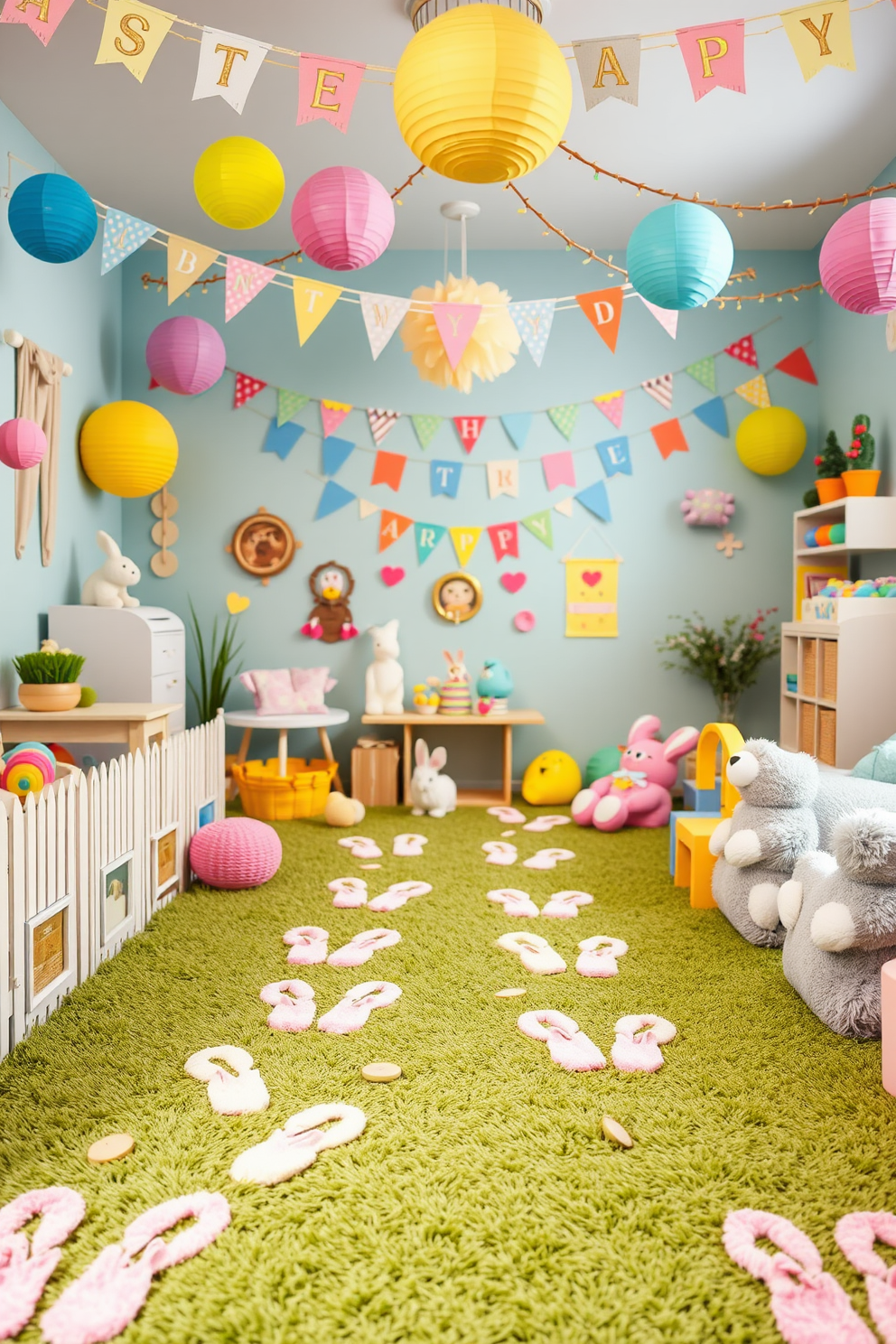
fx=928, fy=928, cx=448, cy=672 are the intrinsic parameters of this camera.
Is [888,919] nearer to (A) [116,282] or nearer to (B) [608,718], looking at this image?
(B) [608,718]

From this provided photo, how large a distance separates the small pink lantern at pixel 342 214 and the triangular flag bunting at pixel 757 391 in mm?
2603

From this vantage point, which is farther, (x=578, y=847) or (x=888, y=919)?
(x=578, y=847)

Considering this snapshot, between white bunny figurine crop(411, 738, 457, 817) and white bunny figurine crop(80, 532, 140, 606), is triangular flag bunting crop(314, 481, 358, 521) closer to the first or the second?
white bunny figurine crop(80, 532, 140, 606)

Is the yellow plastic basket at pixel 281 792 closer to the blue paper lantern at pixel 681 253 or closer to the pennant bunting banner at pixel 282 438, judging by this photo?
the pennant bunting banner at pixel 282 438

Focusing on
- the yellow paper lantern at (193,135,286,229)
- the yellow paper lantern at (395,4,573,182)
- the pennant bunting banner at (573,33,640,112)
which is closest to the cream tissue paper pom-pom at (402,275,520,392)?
the yellow paper lantern at (193,135,286,229)

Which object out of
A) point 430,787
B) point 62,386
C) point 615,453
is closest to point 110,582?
point 62,386

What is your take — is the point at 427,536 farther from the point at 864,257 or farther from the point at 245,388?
the point at 864,257

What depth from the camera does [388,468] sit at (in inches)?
192

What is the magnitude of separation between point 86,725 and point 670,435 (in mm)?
3231

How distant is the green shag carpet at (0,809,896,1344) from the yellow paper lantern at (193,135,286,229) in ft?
7.17

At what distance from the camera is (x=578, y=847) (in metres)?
3.74

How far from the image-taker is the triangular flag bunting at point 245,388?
192 inches

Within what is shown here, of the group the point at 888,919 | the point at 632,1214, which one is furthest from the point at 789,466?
the point at 632,1214

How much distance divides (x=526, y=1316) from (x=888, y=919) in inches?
44.0
